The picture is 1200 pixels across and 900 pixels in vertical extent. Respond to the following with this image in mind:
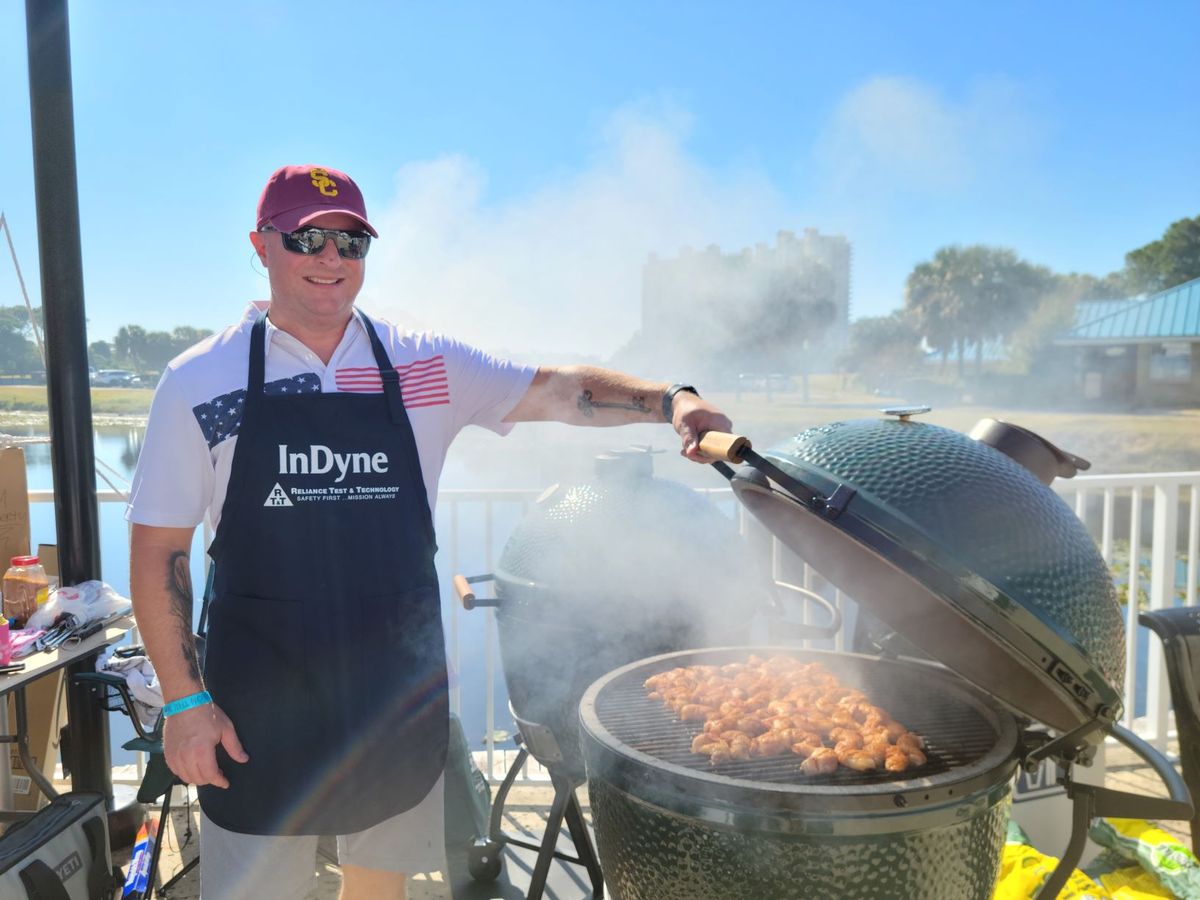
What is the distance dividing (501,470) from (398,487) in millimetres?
2398

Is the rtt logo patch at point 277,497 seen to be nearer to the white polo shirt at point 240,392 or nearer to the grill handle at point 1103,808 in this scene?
Answer: the white polo shirt at point 240,392

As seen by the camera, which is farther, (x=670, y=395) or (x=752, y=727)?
(x=670, y=395)

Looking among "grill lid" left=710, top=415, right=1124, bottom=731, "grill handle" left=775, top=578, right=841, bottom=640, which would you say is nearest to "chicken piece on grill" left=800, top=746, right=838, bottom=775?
"grill lid" left=710, top=415, right=1124, bottom=731

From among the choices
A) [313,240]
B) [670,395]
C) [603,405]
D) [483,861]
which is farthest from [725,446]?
[483,861]

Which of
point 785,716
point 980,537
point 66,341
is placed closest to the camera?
point 980,537

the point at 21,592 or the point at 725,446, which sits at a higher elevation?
the point at 725,446

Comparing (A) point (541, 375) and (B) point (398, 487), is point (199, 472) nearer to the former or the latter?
(B) point (398, 487)

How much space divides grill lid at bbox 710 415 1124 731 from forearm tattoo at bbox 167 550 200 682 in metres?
1.26

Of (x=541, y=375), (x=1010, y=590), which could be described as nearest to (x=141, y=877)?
(x=541, y=375)

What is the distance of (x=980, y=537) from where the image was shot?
146 cm

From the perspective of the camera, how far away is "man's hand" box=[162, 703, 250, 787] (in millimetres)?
1715

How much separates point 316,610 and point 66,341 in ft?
6.92

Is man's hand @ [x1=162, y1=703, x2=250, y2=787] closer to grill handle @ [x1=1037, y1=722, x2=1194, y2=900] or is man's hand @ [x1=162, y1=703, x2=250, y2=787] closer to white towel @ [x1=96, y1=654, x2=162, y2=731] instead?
white towel @ [x1=96, y1=654, x2=162, y2=731]

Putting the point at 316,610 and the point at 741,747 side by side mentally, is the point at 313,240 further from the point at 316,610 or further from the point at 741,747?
the point at 741,747
